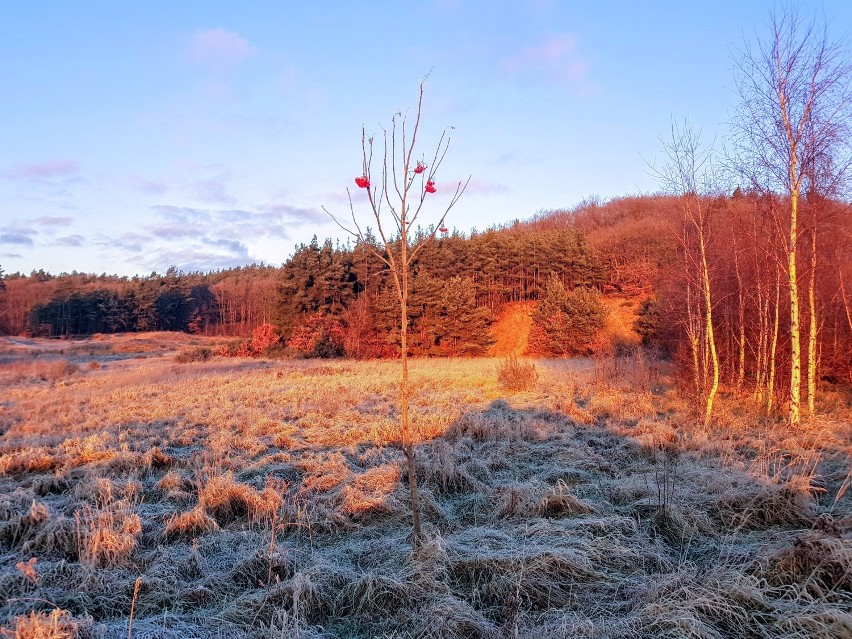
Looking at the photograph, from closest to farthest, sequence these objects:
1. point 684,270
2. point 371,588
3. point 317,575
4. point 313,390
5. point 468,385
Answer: point 371,588 < point 317,575 < point 684,270 < point 313,390 < point 468,385

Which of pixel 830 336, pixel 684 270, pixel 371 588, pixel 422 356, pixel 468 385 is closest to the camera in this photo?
pixel 371 588

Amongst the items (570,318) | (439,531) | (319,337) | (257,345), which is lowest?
(439,531)

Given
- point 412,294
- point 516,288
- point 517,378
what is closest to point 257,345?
point 412,294

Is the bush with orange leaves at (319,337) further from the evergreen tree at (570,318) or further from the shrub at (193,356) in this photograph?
the evergreen tree at (570,318)

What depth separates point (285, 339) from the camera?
32906mm

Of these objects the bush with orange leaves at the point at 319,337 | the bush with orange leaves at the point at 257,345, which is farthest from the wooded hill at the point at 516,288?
the bush with orange leaves at the point at 257,345

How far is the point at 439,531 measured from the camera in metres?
4.31

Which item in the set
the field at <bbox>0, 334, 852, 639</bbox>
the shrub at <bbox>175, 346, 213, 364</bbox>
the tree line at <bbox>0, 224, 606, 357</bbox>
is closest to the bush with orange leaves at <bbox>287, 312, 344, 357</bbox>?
the tree line at <bbox>0, 224, 606, 357</bbox>

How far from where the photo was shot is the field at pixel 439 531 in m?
2.94

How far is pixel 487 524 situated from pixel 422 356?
90.5 feet

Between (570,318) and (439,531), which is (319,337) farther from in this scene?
(439,531)

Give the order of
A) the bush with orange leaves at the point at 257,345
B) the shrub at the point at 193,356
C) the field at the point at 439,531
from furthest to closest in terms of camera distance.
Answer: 1. the bush with orange leaves at the point at 257,345
2. the shrub at the point at 193,356
3. the field at the point at 439,531

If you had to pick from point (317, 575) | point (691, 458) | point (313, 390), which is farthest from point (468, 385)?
point (317, 575)

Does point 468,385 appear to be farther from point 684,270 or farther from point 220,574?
point 220,574
